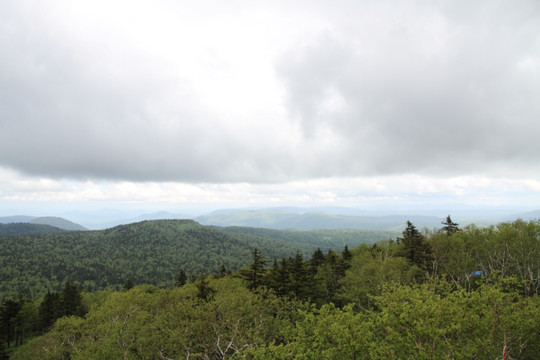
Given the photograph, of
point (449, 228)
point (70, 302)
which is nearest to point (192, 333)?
point (449, 228)

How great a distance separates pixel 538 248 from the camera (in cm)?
4706

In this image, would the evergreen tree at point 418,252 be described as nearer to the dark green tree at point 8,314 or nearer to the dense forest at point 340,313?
the dense forest at point 340,313

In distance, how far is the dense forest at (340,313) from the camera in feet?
59.8

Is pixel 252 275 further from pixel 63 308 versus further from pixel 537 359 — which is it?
pixel 63 308

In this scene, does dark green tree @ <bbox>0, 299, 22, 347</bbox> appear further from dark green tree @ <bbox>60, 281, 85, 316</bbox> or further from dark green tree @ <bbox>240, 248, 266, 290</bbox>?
dark green tree @ <bbox>240, 248, 266, 290</bbox>

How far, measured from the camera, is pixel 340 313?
74.7 feet

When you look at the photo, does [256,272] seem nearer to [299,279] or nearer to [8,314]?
[299,279]

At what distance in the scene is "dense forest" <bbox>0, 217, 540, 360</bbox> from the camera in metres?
18.2

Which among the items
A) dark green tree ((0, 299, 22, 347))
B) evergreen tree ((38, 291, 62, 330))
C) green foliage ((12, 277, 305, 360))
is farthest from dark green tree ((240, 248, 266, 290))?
dark green tree ((0, 299, 22, 347))

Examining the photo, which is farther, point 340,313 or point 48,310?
point 48,310

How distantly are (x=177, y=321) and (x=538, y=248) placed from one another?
217ft

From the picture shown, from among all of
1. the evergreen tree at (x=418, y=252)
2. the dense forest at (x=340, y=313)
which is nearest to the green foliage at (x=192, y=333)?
the dense forest at (x=340, y=313)

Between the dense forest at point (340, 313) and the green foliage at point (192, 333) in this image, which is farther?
the green foliage at point (192, 333)

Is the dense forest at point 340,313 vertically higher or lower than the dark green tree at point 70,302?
higher
